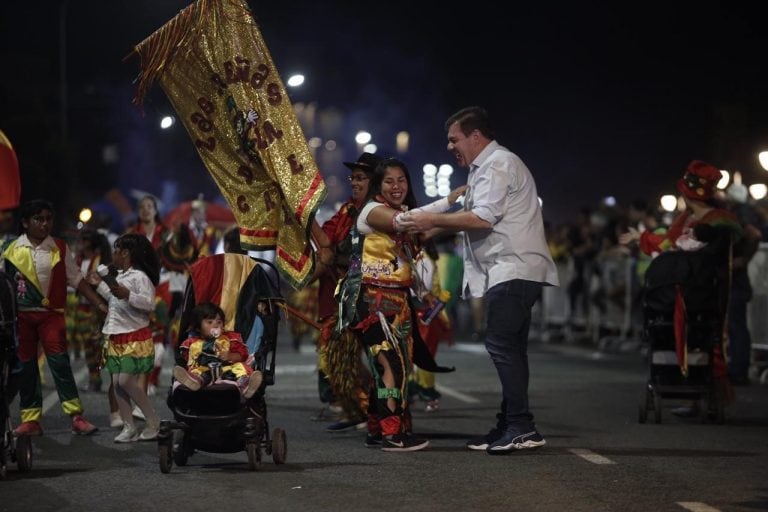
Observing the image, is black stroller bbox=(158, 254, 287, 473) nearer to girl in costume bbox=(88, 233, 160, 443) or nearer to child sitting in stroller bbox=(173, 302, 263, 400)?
child sitting in stroller bbox=(173, 302, 263, 400)

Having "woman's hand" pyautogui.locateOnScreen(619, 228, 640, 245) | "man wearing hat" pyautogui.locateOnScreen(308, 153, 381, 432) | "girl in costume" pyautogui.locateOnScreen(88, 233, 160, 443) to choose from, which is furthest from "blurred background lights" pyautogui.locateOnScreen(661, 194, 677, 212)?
"girl in costume" pyautogui.locateOnScreen(88, 233, 160, 443)

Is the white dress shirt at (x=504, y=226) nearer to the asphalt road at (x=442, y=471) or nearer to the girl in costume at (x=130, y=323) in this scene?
the asphalt road at (x=442, y=471)

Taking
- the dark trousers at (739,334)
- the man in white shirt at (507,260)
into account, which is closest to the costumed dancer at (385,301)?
the man in white shirt at (507,260)

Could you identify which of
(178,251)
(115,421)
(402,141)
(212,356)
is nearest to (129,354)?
(115,421)


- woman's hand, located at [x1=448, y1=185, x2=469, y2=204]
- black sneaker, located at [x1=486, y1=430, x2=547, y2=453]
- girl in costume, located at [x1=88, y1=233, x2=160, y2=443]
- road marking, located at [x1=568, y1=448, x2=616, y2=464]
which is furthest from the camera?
girl in costume, located at [x1=88, y1=233, x2=160, y2=443]

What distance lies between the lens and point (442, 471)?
29.2ft

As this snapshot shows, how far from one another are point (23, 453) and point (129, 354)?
2102mm

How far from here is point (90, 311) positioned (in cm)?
1673

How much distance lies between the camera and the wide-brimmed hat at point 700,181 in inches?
481

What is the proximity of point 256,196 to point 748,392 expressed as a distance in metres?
7.08

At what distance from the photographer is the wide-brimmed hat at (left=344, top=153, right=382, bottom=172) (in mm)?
10867

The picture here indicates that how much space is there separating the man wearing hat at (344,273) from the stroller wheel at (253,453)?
2009 mm

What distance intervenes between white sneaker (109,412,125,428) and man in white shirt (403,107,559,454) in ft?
11.0

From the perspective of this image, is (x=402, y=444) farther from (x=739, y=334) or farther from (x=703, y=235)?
(x=739, y=334)
